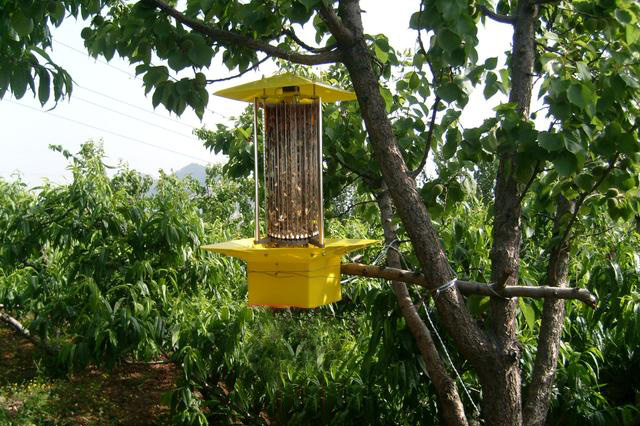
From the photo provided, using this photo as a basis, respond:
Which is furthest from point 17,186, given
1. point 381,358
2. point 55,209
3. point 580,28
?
point 580,28

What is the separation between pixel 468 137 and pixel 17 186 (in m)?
4.01

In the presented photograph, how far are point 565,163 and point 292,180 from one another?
0.98 metres

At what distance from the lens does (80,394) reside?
15.7ft

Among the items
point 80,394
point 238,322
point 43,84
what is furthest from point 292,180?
point 80,394

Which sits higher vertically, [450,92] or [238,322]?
[450,92]

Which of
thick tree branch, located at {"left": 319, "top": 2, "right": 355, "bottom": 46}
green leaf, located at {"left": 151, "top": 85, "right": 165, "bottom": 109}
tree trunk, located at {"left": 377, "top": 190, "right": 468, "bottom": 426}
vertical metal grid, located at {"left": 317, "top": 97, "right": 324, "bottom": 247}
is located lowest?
tree trunk, located at {"left": 377, "top": 190, "right": 468, "bottom": 426}

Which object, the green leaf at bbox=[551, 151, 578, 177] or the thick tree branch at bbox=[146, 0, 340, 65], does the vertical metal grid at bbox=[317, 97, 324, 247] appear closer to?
the thick tree branch at bbox=[146, 0, 340, 65]

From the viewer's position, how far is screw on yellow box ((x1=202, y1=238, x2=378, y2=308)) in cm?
219

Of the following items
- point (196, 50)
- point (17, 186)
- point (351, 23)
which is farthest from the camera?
point (17, 186)

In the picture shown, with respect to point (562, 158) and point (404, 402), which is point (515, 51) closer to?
point (562, 158)

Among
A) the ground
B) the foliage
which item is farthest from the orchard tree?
the ground

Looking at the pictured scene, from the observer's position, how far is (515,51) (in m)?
2.54

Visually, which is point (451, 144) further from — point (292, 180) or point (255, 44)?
point (255, 44)

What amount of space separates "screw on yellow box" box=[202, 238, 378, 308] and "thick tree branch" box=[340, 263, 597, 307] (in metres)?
0.13
